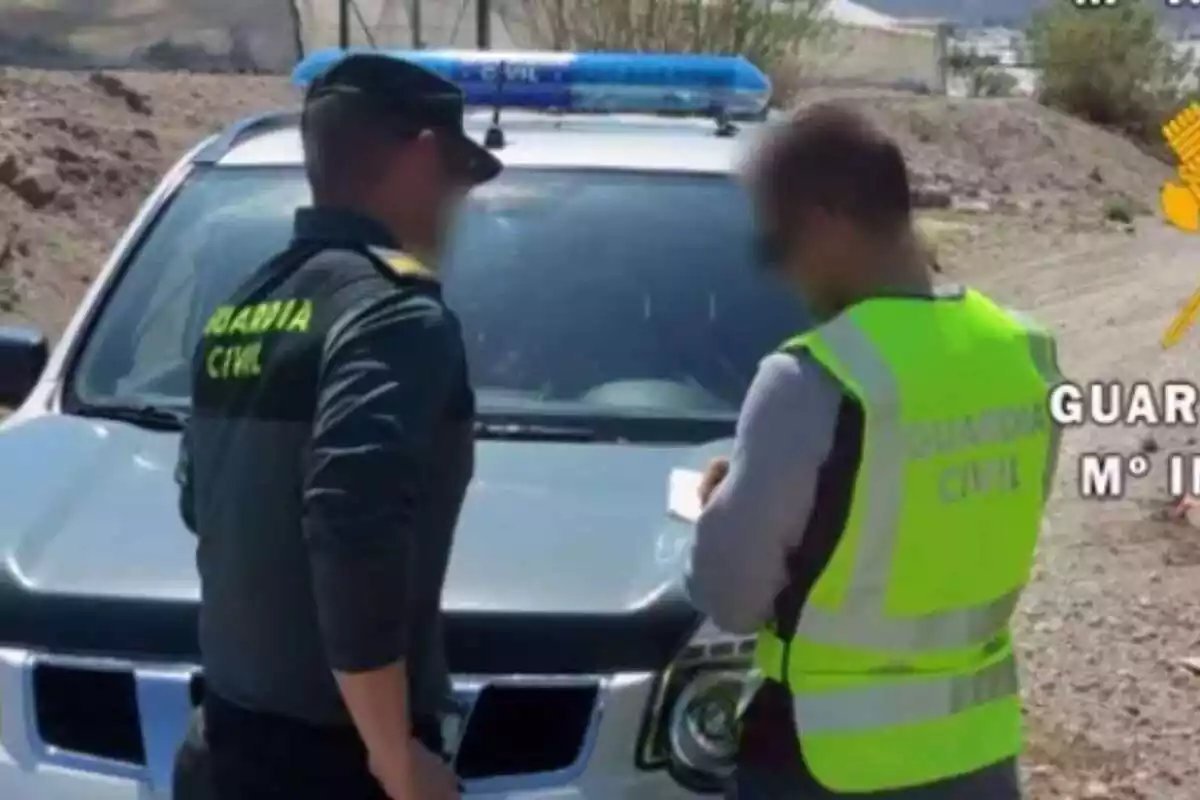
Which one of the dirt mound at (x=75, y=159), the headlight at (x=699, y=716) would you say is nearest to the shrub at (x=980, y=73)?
the dirt mound at (x=75, y=159)

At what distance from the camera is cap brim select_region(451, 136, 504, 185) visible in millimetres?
2561

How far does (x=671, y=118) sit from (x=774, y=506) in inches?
107

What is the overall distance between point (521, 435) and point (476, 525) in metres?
0.52

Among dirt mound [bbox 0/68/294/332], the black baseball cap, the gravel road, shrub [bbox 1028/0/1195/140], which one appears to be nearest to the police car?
the black baseball cap

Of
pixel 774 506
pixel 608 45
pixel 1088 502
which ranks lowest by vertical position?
pixel 608 45

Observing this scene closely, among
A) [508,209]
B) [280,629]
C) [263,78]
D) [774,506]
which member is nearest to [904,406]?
[774,506]

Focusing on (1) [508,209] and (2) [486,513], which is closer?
(2) [486,513]

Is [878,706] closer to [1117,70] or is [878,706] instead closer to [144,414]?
[144,414]

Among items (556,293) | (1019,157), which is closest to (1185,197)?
(1019,157)

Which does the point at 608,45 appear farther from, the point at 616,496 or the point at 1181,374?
the point at 616,496

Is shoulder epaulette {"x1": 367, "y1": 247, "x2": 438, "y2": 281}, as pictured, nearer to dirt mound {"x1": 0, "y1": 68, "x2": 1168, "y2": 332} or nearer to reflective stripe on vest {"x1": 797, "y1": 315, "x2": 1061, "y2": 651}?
reflective stripe on vest {"x1": 797, "y1": 315, "x2": 1061, "y2": 651}

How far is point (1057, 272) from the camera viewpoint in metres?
18.9

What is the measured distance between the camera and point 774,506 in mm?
2490

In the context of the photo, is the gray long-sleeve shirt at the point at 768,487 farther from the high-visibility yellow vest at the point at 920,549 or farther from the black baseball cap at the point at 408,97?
the black baseball cap at the point at 408,97
